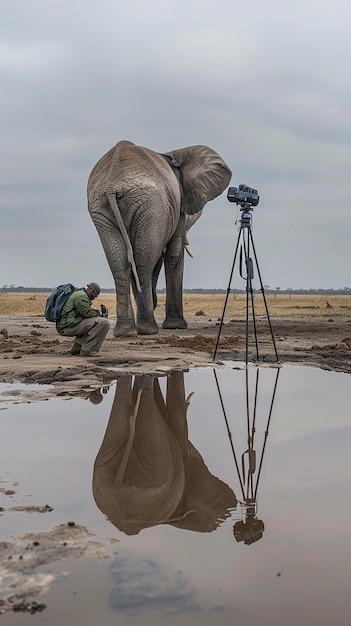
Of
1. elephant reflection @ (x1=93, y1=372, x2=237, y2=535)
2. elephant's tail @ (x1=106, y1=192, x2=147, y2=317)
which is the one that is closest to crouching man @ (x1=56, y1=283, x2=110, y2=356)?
elephant's tail @ (x1=106, y1=192, x2=147, y2=317)

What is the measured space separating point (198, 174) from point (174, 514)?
654 inches

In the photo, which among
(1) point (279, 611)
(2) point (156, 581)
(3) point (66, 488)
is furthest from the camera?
(3) point (66, 488)

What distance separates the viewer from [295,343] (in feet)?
53.4

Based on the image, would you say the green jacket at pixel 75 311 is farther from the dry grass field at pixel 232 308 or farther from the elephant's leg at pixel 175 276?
the dry grass field at pixel 232 308

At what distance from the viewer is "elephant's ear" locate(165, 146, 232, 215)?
20.1m

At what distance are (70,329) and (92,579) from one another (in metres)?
9.36

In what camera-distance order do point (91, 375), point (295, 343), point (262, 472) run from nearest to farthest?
point (262, 472), point (91, 375), point (295, 343)

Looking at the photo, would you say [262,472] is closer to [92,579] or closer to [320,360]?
[92,579]

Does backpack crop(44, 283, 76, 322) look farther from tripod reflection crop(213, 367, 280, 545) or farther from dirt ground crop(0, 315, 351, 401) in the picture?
tripod reflection crop(213, 367, 280, 545)

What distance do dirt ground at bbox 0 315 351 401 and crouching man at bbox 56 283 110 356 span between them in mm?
273

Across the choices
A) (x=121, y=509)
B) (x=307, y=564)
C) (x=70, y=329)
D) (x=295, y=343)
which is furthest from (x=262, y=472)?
(x=295, y=343)

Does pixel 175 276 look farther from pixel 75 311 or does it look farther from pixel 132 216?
pixel 75 311

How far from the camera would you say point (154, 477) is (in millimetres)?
5078

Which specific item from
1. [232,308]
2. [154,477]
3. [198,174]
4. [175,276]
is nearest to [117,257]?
[175,276]
